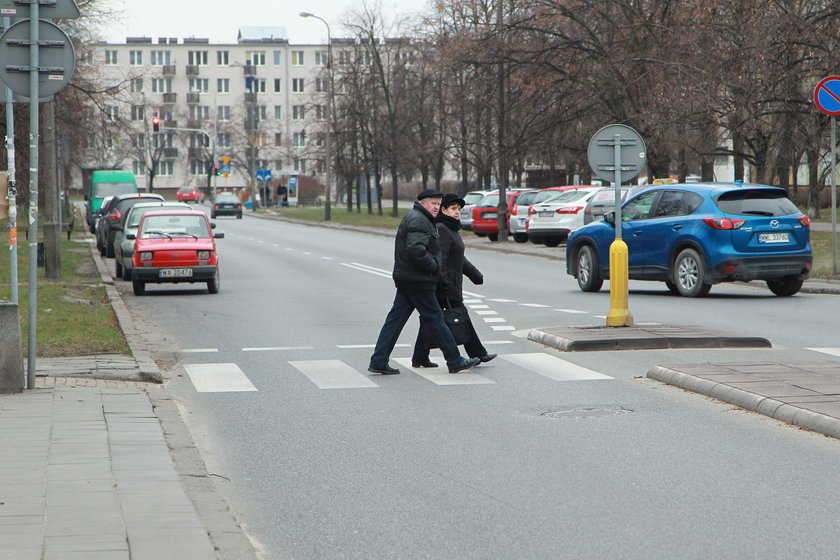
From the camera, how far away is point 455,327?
12.0 metres

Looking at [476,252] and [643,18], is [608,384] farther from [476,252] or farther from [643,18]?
[643,18]

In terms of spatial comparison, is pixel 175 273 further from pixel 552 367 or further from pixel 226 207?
pixel 226 207

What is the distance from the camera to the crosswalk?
439 inches

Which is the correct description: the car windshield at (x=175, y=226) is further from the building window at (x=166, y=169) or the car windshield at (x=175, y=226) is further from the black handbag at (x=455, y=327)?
the building window at (x=166, y=169)

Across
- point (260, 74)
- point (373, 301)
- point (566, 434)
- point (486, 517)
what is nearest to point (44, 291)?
point (373, 301)

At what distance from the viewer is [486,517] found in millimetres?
6152

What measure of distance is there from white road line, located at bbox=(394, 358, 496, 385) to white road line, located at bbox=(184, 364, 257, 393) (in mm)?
1585

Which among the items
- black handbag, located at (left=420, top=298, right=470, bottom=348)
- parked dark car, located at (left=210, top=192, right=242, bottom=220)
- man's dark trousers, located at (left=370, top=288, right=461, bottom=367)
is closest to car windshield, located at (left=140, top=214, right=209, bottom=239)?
black handbag, located at (left=420, top=298, right=470, bottom=348)

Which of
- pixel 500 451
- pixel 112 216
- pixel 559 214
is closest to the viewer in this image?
pixel 500 451

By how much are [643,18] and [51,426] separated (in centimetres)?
3450

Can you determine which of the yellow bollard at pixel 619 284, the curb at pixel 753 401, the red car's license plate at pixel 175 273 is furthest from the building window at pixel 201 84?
the curb at pixel 753 401

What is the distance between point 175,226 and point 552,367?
13.4 m

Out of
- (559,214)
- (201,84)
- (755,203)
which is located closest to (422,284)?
(755,203)

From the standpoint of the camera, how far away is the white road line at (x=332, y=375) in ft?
36.4
